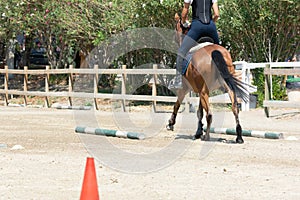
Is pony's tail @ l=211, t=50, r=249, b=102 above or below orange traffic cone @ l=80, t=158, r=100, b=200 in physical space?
above

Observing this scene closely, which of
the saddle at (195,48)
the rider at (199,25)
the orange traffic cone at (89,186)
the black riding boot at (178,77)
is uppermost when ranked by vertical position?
the rider at (199,25)

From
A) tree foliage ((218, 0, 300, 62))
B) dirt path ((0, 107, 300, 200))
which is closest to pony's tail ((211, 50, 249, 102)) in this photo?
dirt path ((0, 107, 300, 200))

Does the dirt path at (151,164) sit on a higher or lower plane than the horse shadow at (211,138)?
higher

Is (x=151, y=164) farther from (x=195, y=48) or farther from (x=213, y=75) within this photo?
(x=195, y=48)

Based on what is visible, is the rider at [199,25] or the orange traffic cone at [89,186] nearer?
the orange traffic cone at [89,186]

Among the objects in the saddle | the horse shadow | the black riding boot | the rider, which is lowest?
the horse shadow

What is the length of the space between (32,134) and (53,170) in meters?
4.82

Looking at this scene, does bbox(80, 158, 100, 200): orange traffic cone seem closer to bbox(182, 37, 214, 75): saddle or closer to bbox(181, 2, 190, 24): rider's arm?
bbox(182, 37, 214, 75): saddle

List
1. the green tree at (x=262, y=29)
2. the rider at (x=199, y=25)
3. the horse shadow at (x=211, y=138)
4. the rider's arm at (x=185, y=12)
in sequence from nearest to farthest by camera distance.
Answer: the rider at (x=199, y=25), the horse shadow at (x=211, y=138), the rider's arm at (x=185, y=12), the green tree at (x=262, y=29)

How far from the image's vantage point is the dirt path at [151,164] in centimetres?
823

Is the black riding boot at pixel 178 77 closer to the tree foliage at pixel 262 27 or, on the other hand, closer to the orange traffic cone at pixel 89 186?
the orange traffic cone at pixel 89 186

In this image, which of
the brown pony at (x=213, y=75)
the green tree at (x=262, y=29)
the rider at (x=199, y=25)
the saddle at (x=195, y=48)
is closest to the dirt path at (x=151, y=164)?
the brown pony at (x=213, y=75)

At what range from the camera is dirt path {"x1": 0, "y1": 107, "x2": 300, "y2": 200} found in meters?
8.23

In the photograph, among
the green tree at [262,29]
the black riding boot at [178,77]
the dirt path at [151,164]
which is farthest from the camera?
the green tree at [262,29]
